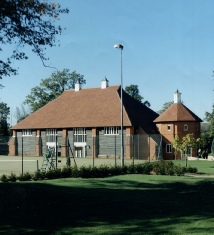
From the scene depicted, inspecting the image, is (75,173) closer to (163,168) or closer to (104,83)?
(163,168)

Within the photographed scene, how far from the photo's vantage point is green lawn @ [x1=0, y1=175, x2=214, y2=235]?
29.4ft

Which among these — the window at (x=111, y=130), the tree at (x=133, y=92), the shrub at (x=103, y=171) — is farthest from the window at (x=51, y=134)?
the tree at (x=133, y=92)

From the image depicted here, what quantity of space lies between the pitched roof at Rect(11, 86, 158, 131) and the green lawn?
4023 centimetres

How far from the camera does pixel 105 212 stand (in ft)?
36.3

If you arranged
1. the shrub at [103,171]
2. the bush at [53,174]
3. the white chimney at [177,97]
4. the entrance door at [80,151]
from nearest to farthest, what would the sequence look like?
the bush at [53,174]
the shrub at [103,171]
the white chimney at [177,97]
the entrance door at [80,151]

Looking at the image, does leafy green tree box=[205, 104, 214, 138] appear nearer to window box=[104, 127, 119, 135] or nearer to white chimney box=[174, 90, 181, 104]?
white chimney box=[174, 90, 181, 104]

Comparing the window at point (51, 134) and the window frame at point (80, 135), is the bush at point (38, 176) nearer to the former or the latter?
the window frame at point (80, 135)

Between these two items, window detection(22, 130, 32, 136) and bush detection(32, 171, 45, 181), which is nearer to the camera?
bush detection(32, 171, 45, 181)

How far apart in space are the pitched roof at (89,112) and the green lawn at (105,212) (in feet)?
132

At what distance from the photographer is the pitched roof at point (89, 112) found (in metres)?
58.1

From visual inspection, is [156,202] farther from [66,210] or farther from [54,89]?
[54,89]

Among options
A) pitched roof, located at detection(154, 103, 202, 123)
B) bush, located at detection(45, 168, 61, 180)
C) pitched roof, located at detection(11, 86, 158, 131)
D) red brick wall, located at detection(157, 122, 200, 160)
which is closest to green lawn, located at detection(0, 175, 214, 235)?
bush, located at detection(45, 168, 61, 180)

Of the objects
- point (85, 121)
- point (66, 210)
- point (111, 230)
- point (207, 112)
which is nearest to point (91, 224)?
point (111, 230)

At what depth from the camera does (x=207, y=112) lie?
49.8 m
